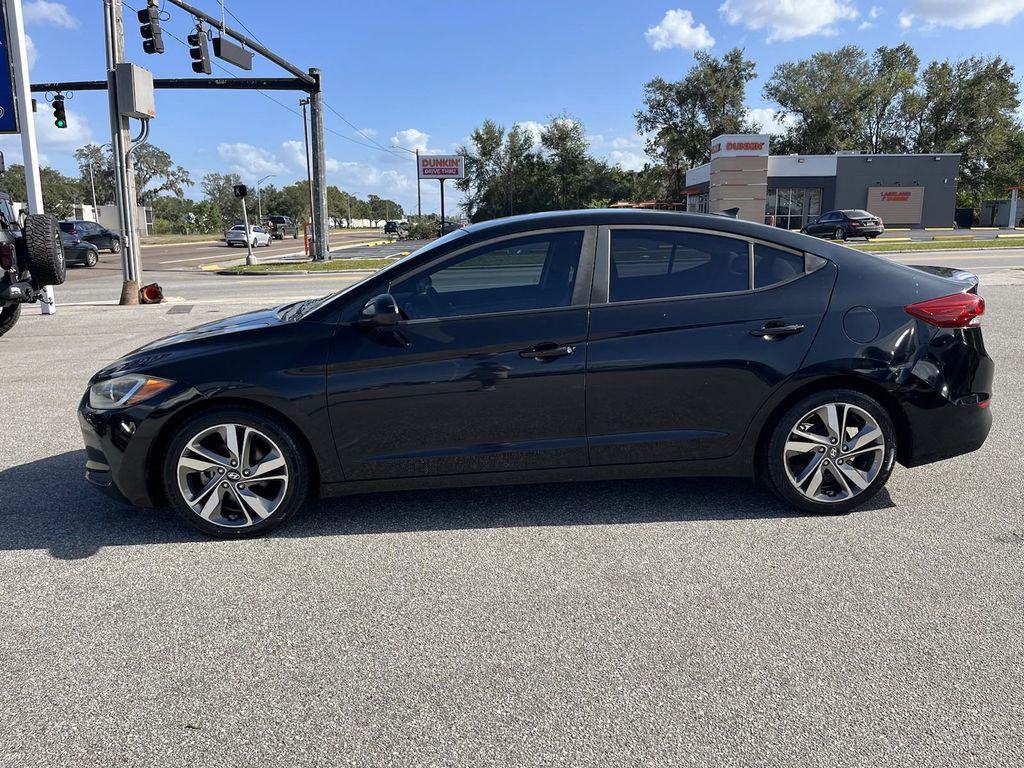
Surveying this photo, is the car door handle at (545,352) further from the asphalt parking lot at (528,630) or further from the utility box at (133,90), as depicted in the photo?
the utility box at (133,90)

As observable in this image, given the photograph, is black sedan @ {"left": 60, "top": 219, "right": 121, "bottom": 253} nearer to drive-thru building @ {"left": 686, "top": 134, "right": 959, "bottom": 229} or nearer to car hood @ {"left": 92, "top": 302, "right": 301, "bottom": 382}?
car hood @ {"left": 92, "top": 302, "right": 301, "bottom": 382}

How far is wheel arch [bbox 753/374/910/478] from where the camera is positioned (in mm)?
3992

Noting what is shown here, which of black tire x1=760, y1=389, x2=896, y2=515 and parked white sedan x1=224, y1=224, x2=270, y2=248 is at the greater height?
parked white sedan x1=224, y1=224, x2=270, y2=248

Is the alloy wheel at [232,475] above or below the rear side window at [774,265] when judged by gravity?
below

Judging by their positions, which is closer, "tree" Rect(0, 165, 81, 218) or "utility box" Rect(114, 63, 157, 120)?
"utility box" Rect(114, 63, 157, 120)

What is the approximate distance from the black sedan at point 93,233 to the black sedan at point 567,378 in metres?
32.6

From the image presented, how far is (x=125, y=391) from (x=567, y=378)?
2216 mm

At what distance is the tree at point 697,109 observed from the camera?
68.7 m

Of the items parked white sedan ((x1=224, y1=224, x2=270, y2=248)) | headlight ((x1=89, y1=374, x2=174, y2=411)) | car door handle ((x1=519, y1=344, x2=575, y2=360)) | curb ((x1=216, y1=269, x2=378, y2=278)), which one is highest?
parked white sedan ((x1=224, y1=224, x2=270, y2=248))

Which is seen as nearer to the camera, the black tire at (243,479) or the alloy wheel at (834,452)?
the black tire at (243,479)

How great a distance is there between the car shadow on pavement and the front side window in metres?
1.12

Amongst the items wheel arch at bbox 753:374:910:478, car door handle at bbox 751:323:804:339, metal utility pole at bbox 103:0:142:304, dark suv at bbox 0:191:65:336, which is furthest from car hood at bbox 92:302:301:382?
metal utility pole at bbox 103:0:142:304

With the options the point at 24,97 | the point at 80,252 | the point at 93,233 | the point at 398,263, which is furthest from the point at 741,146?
the point at 398,263

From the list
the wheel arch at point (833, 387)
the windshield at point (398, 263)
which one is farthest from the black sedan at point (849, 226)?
the windshield at point (398, 263)
